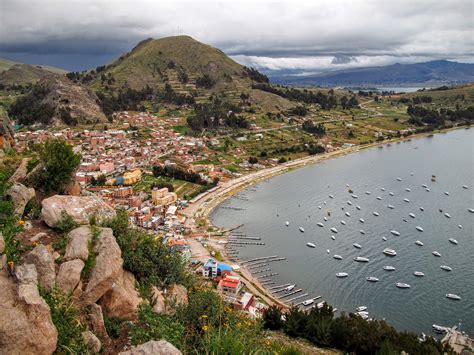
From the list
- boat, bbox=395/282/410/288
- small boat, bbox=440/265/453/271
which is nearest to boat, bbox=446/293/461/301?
boat, bbox=395/282/410/288

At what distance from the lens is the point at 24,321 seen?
7105mm

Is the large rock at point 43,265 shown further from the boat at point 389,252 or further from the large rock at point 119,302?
the boat at point 389,252

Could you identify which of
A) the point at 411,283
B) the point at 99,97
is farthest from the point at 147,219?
the point at 99,97

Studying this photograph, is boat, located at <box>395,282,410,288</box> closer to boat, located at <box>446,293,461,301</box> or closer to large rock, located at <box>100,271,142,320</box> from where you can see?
boat, located at <box>446,293,461,301</box>

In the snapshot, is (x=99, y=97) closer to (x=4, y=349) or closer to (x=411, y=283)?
(x=411, y=283)

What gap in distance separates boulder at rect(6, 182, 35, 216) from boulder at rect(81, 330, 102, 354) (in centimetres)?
419

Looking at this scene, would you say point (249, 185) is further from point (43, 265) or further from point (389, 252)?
point (43, 265)

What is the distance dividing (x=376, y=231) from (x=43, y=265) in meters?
42.3

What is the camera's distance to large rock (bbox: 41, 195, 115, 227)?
36.0 ft

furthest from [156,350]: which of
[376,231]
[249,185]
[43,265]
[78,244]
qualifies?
[249,185]

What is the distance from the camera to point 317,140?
307 feet

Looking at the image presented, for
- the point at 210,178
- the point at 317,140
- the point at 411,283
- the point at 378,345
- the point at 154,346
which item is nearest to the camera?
the point at 154,346

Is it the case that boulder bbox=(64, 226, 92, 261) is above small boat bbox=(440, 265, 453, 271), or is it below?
above

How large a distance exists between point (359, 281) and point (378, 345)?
17728mm
